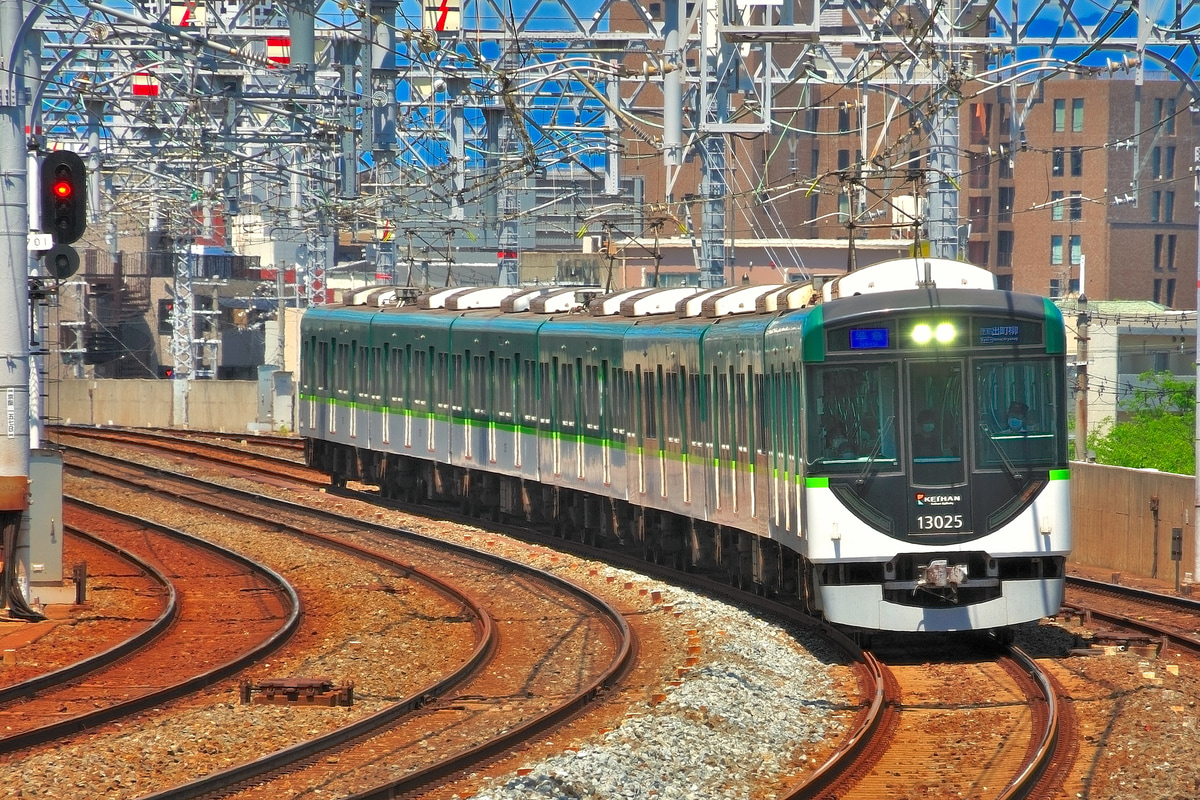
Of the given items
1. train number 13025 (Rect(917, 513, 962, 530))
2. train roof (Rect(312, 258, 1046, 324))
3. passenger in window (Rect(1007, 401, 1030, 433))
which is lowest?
train number 13025 (Rect(917, 513, 962, 530))

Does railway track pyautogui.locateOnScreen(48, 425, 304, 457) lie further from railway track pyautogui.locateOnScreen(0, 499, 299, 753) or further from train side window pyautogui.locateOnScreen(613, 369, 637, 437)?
train side window pyautogui.locateOnScreen(613, 369, 637, 437)

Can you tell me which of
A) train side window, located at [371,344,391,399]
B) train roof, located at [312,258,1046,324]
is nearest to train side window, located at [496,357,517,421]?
train roof, located at [312,258,1046,324]

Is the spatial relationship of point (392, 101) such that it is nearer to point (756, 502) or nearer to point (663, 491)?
point (663, 491)

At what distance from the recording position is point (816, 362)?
44.9 ft

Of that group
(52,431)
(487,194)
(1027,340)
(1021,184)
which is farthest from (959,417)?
(1021,184)

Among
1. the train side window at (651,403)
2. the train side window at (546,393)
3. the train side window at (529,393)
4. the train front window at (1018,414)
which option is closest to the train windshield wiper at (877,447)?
the train front window at (1018,414)

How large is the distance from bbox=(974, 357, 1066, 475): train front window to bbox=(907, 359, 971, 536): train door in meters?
0.15

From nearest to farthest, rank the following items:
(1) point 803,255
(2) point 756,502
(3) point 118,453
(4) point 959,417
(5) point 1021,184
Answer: (4) point 959,417 < (2) point 756,502 < (3) point 118,453 < (1) point 803,255 < (5) point 1021,184

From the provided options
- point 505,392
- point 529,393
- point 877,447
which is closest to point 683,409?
point 877,447

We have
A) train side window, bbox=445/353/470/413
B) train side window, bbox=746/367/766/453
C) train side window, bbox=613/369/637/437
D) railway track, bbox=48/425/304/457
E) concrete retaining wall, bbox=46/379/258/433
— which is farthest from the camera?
concrete retaining wall, bbox=46/379/258/433

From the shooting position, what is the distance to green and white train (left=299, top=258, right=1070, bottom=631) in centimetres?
1356

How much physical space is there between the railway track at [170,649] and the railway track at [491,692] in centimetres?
151

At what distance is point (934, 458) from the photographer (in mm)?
13578

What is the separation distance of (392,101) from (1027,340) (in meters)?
19.4
